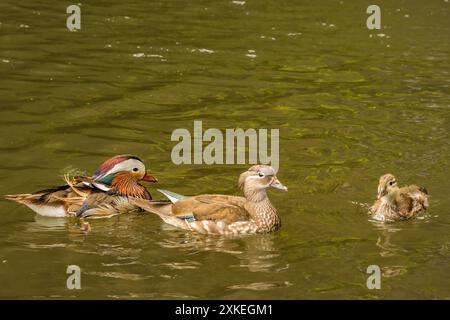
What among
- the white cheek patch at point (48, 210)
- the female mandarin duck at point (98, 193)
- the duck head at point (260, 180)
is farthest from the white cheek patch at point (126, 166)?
the duck head at point (260, 180)

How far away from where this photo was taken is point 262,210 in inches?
433

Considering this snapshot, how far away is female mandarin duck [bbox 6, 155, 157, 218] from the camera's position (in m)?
11.2

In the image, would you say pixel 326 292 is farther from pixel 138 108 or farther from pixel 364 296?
pixel 138 108

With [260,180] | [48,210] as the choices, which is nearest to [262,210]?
[260,180]

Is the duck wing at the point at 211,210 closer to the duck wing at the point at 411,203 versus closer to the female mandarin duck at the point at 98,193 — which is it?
the female mandarin duck at the point at 98,193

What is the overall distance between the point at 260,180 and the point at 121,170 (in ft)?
5.81

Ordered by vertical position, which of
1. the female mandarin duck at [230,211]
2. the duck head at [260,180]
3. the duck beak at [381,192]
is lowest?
the female mandarin duck at [230,211]

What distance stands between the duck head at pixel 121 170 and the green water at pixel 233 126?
51 cm

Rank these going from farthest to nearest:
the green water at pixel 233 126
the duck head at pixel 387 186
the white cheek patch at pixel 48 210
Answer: the duck head at pixel 387 186 → the white cheek patch at pixel 48 210 → the green water at pixel 233 126

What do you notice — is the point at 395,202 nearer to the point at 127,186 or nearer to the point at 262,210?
the point at 262,210

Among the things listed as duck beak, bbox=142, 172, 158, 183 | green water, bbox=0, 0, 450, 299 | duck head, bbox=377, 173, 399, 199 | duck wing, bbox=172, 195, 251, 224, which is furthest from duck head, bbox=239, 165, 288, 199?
duck head, bbox=377, 173, 399, 199

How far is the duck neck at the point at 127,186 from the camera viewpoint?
1161 cm

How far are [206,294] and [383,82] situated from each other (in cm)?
873

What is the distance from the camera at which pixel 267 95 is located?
1598cm
